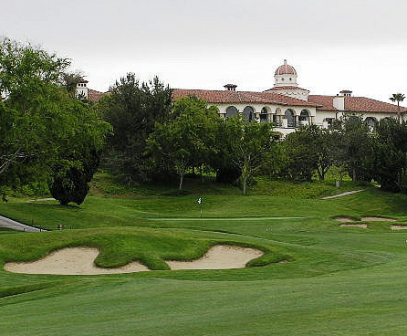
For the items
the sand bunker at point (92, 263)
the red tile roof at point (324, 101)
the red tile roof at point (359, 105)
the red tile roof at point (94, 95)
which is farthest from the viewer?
the red tile roof at point (359, 105)

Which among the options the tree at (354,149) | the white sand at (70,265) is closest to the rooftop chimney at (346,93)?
the tree at (354,149)


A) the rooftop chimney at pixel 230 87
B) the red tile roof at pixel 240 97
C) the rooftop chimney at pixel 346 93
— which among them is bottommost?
the red tile roof at pixel 240 97

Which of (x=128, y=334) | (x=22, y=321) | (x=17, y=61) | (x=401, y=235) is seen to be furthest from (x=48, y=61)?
(x=128, y=334)

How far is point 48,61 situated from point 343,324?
3439cm

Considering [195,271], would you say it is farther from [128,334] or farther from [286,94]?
[286,94]

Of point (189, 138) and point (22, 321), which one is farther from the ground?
point (189, 138)

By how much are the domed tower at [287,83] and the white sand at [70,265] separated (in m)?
101

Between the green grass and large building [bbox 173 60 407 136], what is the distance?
190 ft

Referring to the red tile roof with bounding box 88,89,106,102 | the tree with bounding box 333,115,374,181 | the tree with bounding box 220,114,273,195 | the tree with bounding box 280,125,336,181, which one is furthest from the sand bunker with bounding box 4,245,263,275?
the red tile roof with bounding box 88,89,106,102

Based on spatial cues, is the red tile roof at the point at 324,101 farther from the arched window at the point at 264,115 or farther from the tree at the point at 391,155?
the tree at the point at 391,155

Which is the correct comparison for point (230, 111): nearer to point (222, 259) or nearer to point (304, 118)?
point (304, 118)

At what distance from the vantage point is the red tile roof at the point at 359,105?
125 m

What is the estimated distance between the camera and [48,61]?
134 feet

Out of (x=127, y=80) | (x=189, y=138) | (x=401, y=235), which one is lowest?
(x=401, y=235)
